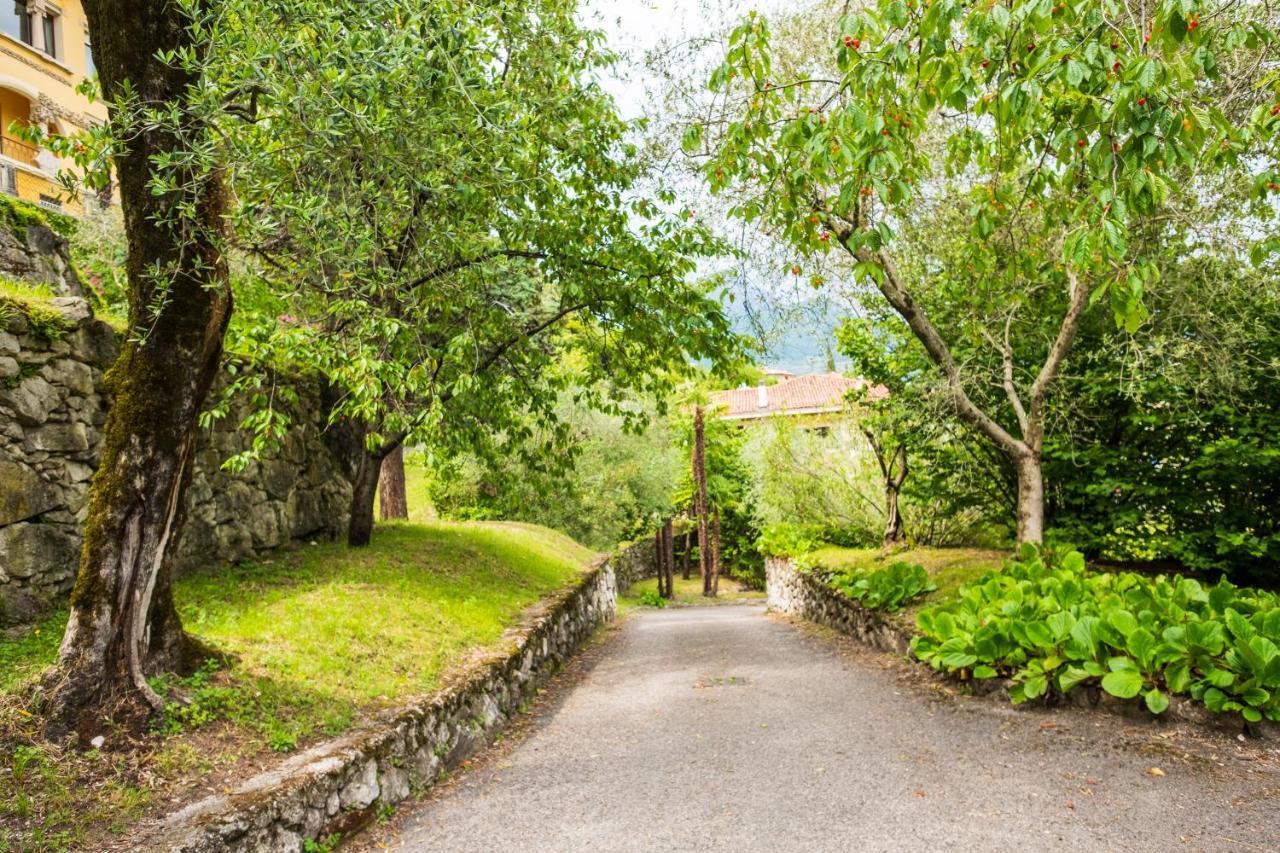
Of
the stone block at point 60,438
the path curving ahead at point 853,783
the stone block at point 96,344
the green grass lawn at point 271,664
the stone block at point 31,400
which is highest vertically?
the stone block at point 96,344

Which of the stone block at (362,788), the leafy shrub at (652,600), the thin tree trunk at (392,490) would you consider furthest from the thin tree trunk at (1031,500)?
the leafy shrub at (652,600)

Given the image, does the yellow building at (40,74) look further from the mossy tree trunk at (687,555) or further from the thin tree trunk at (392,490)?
the mossy tree trunk at (687,555)

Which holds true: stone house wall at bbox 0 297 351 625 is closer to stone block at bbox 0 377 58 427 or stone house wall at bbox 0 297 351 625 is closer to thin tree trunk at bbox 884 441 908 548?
stone block at bbox 0 377 58 427

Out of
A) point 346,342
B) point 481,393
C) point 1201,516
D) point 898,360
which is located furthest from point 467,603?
point 1201,516

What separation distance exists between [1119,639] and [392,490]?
11.1 m

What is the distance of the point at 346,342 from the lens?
214 inches

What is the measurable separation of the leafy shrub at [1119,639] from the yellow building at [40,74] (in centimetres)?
1958

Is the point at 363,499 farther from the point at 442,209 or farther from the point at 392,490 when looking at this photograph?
the point at 442,209

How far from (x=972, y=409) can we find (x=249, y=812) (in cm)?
780

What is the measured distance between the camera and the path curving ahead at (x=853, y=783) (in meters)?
3.74

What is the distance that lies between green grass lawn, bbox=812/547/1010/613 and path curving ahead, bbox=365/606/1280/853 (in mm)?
2281

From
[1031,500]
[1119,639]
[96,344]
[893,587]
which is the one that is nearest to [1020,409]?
[1031,500]

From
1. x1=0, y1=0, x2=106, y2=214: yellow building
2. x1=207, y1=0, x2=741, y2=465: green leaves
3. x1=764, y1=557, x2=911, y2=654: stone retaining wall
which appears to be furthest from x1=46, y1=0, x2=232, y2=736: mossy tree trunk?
x1=0, y1=0, x2=106, y2=214: yellow building

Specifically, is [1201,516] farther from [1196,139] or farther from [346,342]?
[346,342]
